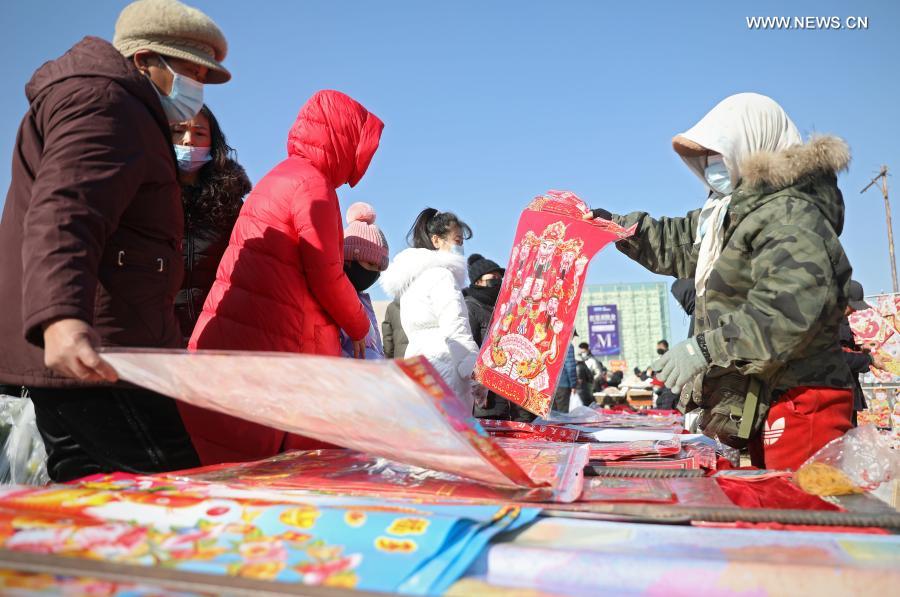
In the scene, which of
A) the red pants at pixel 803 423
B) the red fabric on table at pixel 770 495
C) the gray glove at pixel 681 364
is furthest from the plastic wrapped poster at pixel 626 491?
the red pants at pixel 803 423

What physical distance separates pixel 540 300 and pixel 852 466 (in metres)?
1.63

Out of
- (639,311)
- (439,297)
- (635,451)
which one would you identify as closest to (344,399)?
(635,451)

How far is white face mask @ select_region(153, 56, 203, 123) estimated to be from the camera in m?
1.84

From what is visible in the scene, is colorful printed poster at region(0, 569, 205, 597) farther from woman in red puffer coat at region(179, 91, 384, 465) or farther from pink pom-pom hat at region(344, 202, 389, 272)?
pink pom-pom hat at region(344, 202, 389, 272)

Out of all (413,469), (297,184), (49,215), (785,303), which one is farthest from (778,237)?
(49,215)

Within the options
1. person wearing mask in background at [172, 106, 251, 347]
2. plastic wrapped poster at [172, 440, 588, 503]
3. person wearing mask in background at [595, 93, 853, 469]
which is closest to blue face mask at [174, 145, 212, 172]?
person wearing mask in background at [172, 106, 251, 347]

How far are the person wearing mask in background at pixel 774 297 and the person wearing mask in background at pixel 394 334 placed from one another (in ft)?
9.43

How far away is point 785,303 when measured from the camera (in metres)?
1.96

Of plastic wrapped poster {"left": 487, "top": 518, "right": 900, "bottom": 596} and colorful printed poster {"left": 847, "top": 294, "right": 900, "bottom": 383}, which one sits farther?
colorful printed poster {"left": 847, "top": 294, "right": 900, "bottom": 383}

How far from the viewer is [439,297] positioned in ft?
12.8

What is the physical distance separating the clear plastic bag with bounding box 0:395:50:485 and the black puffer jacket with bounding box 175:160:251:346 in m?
0.60

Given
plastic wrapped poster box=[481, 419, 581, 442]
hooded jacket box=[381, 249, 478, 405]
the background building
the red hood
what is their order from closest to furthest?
the red hood, plastic wrapped poster box=[481, 419, 581, 442], hooded jacket box=[381, 249, 478, 405], the background building

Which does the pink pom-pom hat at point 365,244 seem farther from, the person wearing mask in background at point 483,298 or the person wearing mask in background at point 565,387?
the person wearing mask in background at point 565,387

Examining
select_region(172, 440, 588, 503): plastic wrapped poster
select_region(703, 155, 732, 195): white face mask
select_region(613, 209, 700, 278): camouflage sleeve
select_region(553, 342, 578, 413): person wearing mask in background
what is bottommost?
select_region(553, 342, 578, 413): person wearing mask in background
